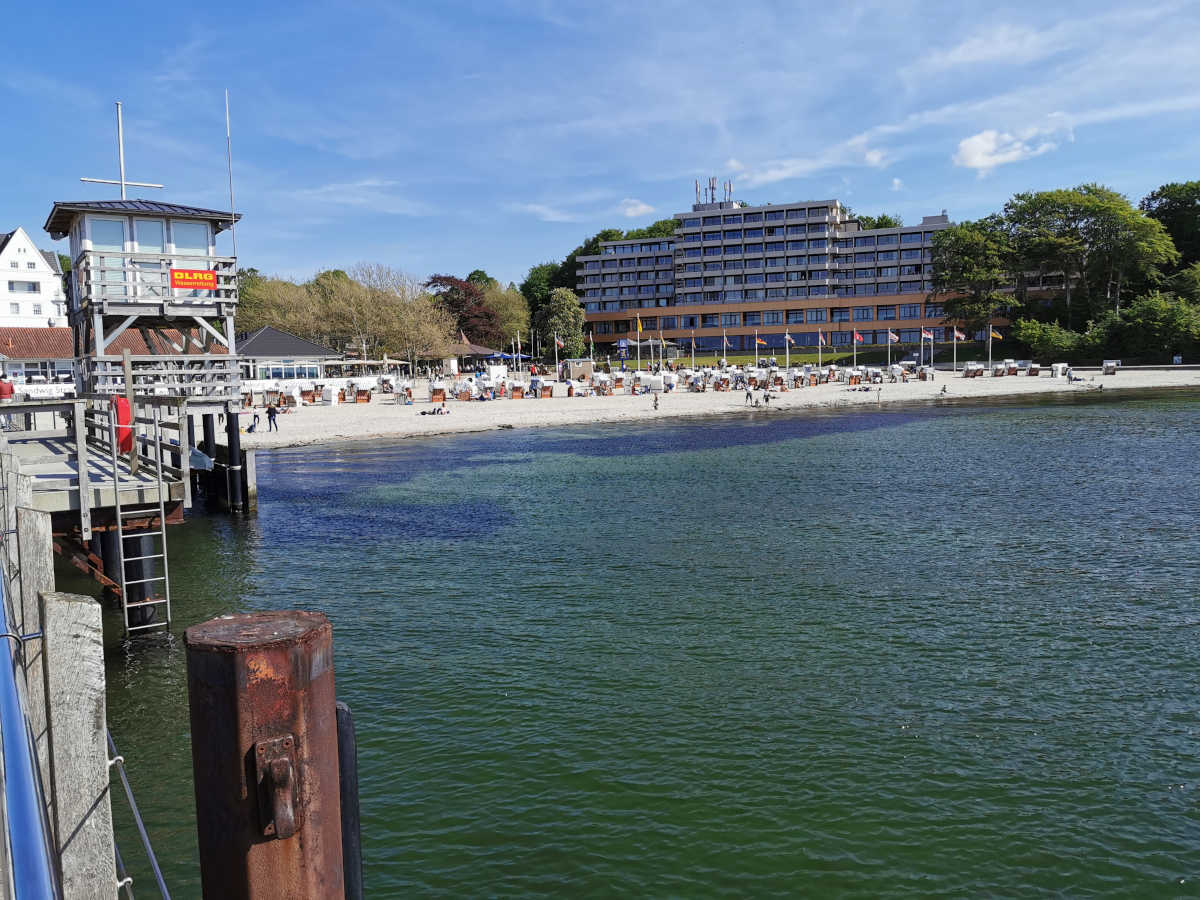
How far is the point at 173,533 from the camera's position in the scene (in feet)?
80.9

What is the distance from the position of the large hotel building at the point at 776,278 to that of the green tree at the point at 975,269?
17759 mm

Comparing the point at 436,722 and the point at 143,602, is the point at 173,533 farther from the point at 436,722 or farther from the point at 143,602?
the point at 436,722

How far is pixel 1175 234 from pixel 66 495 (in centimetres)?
12851

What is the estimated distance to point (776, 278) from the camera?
14412cm

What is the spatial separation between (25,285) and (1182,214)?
131701 mm

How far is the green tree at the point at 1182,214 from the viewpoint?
10786 cm

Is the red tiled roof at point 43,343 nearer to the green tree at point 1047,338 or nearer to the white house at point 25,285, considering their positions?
the white house at point 25,285

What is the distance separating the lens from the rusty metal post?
3.34m

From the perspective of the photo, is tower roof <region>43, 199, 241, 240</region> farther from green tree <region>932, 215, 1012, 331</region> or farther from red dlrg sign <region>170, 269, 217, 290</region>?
green tree <region>932, 215, 1012, 331</region>

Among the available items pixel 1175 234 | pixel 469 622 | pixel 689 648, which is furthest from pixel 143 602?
pixel 1175 234

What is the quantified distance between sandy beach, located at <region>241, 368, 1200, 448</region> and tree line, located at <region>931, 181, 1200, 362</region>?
31.4 ft

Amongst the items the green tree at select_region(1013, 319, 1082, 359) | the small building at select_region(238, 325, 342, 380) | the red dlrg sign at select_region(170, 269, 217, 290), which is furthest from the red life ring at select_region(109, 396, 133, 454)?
the green tree at select_region(1013, 319, 1082, 359)

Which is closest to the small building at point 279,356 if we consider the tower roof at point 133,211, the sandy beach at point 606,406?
the sandy beach at point 606,406

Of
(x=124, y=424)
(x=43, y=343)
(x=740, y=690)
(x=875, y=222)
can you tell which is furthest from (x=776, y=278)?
(x=740, y=690)
